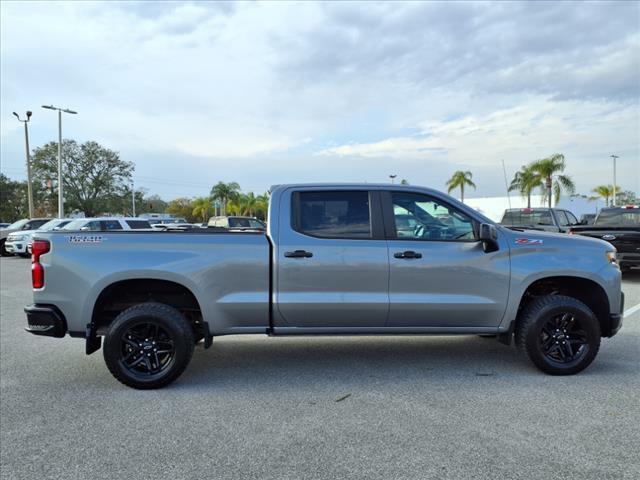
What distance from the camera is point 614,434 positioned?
356cm

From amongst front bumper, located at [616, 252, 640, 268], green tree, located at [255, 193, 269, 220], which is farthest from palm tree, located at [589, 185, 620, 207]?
front bumper, located at [616, 252, 640, 268]

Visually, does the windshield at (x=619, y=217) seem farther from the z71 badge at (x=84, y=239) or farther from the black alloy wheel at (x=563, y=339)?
the z71 badge at (x=84, y=239)

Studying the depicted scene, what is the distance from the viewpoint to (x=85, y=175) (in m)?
57.6

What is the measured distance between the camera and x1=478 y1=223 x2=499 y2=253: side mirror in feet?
15.1

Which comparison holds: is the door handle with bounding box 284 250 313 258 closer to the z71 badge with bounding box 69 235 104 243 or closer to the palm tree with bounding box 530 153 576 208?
the z71 badge with bounding box 69 235 104 243

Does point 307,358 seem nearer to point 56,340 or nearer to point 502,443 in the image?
point 502,443

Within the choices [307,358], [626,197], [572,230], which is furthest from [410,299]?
[626,197]

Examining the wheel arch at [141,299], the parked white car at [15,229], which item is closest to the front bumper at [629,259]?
the wheel arch at [141,299]

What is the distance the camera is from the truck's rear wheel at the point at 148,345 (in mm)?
4551

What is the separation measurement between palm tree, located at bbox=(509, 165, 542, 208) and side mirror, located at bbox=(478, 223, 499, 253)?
34584mm

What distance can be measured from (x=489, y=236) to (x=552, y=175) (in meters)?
36.1

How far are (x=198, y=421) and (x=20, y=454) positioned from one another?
3.91ft

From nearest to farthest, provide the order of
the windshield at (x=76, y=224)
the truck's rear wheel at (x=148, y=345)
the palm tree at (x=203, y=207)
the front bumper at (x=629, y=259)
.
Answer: the truck's rear wheel at (x=148, y=345)
the front bumper at (x=629, y=259)
the windshield at (x=76, y=224)
the palm tree at (x=203, y=207)

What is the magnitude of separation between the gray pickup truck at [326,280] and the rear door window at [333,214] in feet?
0.03
